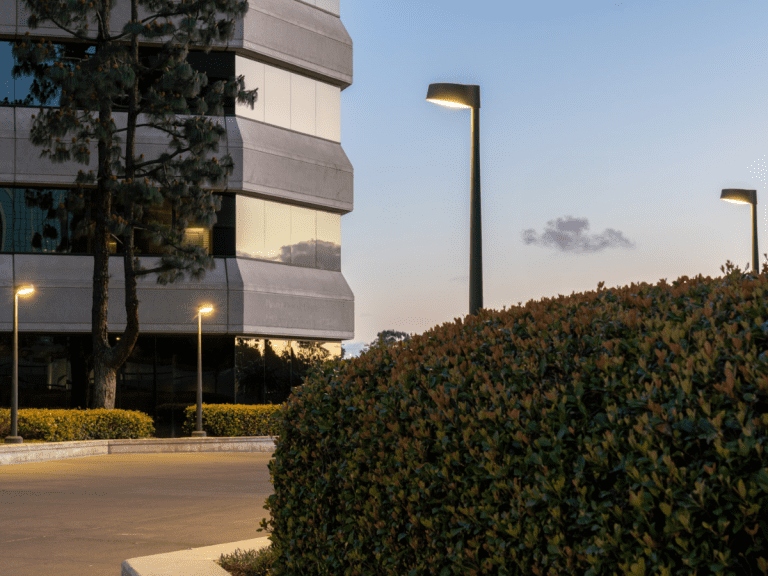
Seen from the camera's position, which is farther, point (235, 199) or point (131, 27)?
point (235, 199)

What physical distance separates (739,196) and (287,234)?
60.9ft

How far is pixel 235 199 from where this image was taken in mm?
32938

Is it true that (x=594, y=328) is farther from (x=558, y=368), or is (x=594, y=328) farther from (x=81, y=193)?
(x=81, y=193)

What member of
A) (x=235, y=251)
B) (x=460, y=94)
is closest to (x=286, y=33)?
(x=235, y=251)

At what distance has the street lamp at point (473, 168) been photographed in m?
10.9

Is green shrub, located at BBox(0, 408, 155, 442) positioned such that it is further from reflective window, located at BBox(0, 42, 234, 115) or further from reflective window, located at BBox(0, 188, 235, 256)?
reflective window, located at BBox(0, 42, 234, 115)

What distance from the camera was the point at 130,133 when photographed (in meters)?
28.4

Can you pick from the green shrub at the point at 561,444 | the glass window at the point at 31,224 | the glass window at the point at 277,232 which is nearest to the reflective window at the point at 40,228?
the glass window at the point at 31,224

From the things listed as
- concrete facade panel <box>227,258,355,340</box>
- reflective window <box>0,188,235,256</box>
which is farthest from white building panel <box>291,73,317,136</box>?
reflective window <box>0,188,235,256</box>

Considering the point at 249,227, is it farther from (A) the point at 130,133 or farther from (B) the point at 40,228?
(B) the point at 40,228

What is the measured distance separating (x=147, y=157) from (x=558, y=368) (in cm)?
3015

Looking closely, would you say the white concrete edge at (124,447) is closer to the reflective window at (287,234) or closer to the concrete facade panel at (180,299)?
the concrete facade panel at (180,299)

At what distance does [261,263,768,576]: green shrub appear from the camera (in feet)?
8.94

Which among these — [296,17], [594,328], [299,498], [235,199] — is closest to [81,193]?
[235,199]
